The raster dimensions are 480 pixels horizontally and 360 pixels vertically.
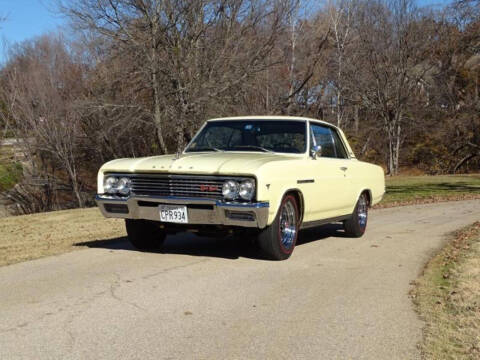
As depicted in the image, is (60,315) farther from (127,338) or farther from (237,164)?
(237,164)

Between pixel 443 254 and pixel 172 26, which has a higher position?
pixel 172 26

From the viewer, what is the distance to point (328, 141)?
927 centimetres

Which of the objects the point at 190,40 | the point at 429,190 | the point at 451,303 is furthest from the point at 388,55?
Result: the point at 451,303

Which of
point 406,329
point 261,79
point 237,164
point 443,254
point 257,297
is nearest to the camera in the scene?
point 406,329

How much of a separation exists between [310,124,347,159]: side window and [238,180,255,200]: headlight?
2131 millimetres

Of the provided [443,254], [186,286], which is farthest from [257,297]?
[443,254]

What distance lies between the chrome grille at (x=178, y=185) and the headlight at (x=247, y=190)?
0.22 meters

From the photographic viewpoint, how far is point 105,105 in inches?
768

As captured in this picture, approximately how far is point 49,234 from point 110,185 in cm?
422

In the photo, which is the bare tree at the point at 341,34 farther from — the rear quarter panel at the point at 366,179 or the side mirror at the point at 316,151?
the side mirror at the point at 316,151

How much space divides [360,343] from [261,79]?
18292 mm

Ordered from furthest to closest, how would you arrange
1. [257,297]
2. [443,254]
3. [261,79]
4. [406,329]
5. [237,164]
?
[261,79] → [443,254] → [237,164] → [257,297] → [406,329]

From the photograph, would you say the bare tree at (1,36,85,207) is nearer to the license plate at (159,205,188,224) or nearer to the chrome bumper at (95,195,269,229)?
the chrome bumper at (95,195,269,229)

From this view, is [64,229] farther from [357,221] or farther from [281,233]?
[281,233]
